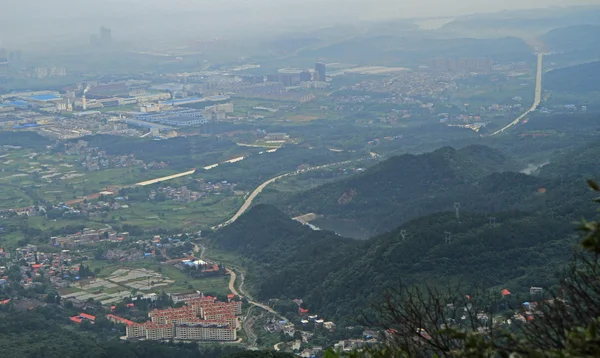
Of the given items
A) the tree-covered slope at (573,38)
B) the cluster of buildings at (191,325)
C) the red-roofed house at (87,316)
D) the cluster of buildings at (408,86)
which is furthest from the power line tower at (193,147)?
the tree-covered slope at (573,38)

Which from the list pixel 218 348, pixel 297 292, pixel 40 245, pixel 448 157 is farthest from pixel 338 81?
pixel 218 348

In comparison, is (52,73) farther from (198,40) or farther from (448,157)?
(448,157)

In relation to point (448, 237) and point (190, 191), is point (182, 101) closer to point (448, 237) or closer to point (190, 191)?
point (190, 191)

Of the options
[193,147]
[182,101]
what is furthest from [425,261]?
[182,101]

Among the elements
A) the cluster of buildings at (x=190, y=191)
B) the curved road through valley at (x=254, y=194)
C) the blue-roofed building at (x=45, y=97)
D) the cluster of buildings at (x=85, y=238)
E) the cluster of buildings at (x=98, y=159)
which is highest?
the cluster of buildings at (x=85, y=238)

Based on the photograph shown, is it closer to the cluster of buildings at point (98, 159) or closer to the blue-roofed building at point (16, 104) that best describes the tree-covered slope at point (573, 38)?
the blue-roofed building at point (16, 104)

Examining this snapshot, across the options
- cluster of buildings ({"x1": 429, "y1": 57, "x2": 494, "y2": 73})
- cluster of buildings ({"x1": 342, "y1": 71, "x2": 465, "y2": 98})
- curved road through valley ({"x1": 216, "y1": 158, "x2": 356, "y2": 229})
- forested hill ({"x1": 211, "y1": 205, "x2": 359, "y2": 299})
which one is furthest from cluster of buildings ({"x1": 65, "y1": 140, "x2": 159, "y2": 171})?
cluster of buildings ({"x1": 429, "y1": 57, "x2": 494, "y2": 73})

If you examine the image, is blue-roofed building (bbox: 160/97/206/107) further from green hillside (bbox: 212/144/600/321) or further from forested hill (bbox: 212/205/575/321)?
forested hill (bbox: 212/205/575/321)

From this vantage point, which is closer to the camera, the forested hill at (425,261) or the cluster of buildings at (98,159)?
the forested hill at (425,261)
